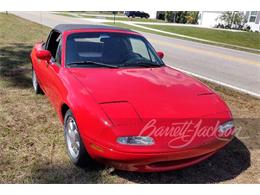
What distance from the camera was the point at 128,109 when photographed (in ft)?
10.8

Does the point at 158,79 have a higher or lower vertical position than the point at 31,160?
higher

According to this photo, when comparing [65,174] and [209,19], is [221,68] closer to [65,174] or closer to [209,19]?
[65,174]

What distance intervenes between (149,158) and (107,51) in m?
2.05

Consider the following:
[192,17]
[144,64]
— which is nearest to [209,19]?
[192,17]

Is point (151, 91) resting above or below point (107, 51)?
below

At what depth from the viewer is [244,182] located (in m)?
3.55

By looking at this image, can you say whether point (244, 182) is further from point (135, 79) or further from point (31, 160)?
point (31, 160)

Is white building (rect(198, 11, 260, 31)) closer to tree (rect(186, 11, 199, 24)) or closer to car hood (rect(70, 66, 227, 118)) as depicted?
tree (rect(186, 11, 199, 24))

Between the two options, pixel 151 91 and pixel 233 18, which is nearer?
pixel 151 91

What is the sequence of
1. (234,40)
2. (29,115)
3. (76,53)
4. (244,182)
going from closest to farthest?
(244,182) → (76,53) → (29,115) → (234,40)

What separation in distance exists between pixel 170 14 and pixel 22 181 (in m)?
42.9

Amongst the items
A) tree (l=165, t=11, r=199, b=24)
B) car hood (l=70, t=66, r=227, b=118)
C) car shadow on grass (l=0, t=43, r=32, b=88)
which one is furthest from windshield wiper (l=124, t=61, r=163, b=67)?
tree (l=165, t=11, r=199, b=24)

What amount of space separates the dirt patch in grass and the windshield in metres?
1.11
